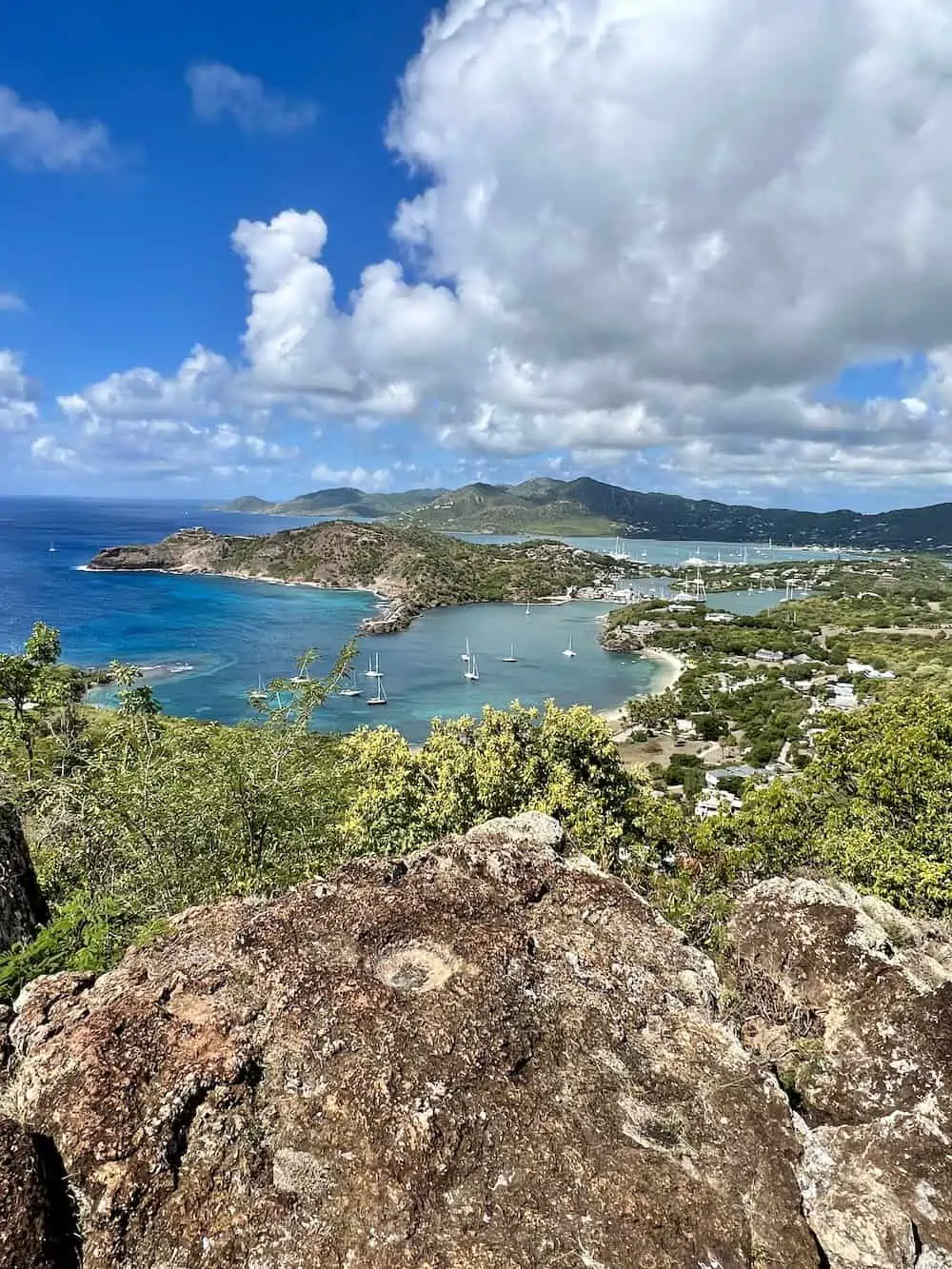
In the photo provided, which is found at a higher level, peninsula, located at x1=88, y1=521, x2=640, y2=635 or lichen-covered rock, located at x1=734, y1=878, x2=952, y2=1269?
lichen-covered rock, located at x1=734, y1=878, x2=952, y2=1269

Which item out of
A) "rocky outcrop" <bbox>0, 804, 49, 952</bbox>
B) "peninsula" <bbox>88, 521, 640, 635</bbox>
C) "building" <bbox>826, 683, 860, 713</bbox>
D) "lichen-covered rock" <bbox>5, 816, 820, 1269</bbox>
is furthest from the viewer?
"peninsula" <bbox>88, 521, 640, 635</bbox>

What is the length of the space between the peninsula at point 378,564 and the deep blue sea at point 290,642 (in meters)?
7.85

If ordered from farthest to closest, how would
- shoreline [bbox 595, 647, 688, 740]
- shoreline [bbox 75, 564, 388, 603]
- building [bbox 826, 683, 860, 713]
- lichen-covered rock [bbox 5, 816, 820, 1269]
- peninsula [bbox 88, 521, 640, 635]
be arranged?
shoreline [bbox 75, 564, 388, 603] < peninsula [bbox 88, 521, 640, 635] < shoreline [bbox 595, 647, 688, 740] < building [bbox 826, 683, 860, 713] < lichen-covered rock [bbox 5, 816, 820, 1269]

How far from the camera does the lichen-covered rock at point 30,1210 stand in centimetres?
384

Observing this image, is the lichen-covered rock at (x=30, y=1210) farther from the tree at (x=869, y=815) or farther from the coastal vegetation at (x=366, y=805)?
the tree at (x=869, y=815)

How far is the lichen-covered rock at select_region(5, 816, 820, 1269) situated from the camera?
14.5ft

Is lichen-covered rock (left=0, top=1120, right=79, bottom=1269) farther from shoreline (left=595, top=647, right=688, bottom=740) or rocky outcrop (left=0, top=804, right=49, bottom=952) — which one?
shoreline (left=595, top=647, right=688, bottom=740)

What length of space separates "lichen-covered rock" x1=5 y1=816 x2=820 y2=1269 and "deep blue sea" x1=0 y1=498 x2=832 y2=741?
60.7 metres

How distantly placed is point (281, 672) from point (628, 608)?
77456 mm

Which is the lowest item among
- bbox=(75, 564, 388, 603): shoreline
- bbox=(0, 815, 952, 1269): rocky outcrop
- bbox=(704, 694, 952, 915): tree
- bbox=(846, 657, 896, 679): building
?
bbox=(846, 657, 896, 679): building

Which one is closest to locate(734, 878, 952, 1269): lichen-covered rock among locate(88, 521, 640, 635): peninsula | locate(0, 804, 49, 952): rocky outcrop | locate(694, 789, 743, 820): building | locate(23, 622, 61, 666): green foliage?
locate(0, 804, 49, 952): rocky outcrop

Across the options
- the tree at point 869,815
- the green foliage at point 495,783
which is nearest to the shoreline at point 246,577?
the tree at point 869,815

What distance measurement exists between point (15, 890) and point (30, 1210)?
6.89 meters

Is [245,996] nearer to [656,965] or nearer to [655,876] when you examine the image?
[656,965]
